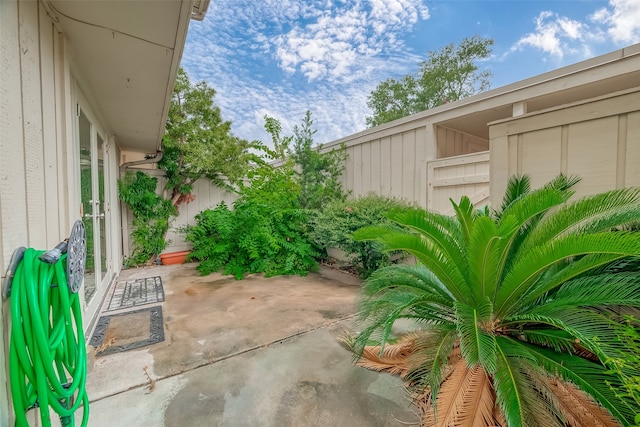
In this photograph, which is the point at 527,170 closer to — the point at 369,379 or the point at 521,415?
the point at 521,415

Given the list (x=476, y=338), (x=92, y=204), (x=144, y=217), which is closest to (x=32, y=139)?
(x=92, y=204)

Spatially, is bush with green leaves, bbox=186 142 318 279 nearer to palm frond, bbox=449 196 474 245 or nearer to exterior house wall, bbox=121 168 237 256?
exterior house wall, bbox=121 168 237 256

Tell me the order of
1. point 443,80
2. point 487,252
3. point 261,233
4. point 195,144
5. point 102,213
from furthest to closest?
point 443,80 → point 195,144 → point 261,233 → point 102,213 → point 487,252

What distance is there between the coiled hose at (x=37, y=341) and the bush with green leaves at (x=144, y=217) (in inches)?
182

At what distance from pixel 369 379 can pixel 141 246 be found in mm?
5036

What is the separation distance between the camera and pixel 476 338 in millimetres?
1226

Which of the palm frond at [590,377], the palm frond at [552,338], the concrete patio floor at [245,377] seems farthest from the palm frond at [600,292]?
the concrete patio floor at [245,377]

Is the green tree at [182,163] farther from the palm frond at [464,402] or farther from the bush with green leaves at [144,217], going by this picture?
the palm frond at [464,402]

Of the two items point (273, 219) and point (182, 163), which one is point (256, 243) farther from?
point (182, 163)

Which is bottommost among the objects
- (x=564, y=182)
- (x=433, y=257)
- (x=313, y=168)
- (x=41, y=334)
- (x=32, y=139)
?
(x=41, y=334)

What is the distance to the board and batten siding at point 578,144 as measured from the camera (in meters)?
1.62

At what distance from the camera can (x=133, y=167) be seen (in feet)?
17.4

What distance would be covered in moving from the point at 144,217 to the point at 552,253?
6009 millimetres

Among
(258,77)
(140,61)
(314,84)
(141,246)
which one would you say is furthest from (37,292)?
(314,84)
